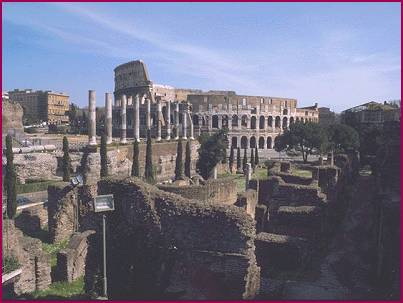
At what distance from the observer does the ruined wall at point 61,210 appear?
15.4 metres

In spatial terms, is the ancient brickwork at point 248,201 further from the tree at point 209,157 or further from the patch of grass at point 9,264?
the tree at point 209,157

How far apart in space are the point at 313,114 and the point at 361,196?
219ft

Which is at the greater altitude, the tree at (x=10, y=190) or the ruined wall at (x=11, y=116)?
the ruined wall at (x=11, y=116)

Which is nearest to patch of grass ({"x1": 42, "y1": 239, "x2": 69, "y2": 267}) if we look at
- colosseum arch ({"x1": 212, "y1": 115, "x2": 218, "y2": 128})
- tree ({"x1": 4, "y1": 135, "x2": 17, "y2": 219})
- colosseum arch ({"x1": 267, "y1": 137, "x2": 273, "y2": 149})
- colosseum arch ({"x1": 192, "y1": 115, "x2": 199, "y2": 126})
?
tree ({"x1": 4, "y1": 135, "x2": 17, "y2": 219})

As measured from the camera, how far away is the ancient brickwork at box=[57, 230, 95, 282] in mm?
11172

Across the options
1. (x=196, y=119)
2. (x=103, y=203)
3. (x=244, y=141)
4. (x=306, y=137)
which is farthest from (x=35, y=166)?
(x=244, y=141)

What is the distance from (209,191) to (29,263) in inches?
339

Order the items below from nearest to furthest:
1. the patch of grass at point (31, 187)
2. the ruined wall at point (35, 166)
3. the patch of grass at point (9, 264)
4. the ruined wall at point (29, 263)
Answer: the ruined wall at point (29, 263) → the patch of grass at point (9, 264) → the patch of grass at point (31, 187) → the ruined wall at point (35, 166)

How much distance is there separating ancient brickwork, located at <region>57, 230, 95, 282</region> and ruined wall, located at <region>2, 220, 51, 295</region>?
448 mm

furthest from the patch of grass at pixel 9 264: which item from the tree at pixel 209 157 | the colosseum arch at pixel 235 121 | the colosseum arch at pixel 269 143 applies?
the colosseum arch at pixel 269 143

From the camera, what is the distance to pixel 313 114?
295 ft

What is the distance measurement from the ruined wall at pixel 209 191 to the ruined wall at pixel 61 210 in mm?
3557

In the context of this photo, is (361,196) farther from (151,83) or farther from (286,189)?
(151,83)

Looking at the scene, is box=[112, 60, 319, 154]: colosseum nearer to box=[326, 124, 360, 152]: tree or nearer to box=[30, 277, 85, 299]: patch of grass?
box=[326, 124, 360, 152]: tree
